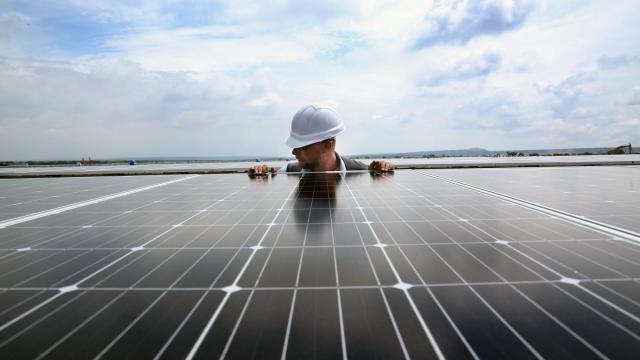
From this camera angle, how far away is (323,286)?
4.18m

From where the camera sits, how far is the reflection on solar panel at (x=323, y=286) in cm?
305

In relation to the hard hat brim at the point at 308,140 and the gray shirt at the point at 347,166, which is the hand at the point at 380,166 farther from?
the hard hat brim at the point at 308,140

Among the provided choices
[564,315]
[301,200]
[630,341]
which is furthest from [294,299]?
[301,200]

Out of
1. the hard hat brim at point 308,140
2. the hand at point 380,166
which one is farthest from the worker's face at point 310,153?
the hand at point 380,166

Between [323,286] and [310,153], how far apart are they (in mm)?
13389

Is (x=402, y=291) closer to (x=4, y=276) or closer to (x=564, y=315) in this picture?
(x=564, y=315)

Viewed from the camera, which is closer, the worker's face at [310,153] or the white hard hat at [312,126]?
the white hard hat at [312,126]

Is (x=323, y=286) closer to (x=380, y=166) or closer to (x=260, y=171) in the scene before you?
(x=260, y=171)

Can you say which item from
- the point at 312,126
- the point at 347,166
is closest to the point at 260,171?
the point at 312,126

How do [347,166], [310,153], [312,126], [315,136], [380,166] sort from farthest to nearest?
1. [347,166]
2. [380,166]
3. [310,153]
4. [315,136]
5. [312,126]

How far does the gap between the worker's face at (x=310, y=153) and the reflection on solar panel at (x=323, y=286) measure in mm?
8695

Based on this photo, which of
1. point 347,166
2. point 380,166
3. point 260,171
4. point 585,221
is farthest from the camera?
point 347,166

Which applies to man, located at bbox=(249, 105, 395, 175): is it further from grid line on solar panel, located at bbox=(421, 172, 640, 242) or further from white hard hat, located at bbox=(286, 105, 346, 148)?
grid line on solar panel, located at bbox=(421, 172, 640, 242)

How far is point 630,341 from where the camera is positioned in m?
3.00
